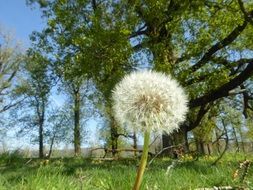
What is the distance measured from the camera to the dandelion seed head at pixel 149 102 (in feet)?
10.8

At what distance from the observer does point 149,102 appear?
330cm

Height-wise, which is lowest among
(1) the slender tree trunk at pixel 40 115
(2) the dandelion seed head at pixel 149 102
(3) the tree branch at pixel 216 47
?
(2) the dandelion seed head at pixel 149 102

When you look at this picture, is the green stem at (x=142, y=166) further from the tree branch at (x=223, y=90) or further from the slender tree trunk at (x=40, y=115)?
the slender tree trunk at (x=40, y=115)

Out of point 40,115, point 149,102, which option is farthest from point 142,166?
point 40,115

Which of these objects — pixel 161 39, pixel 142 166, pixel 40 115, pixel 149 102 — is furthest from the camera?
pixel 40 115

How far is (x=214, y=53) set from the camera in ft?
86.2

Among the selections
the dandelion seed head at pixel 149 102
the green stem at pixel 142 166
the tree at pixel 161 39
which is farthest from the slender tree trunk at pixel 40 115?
the green stem at pixel 142 166

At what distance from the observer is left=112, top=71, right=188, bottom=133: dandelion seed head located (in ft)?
10.8

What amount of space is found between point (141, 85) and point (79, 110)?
45.6m

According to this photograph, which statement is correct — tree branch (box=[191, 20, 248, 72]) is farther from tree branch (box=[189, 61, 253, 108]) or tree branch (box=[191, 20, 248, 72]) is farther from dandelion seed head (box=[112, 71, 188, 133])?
dandelion seed head (box=[112, 71, 188, 133])

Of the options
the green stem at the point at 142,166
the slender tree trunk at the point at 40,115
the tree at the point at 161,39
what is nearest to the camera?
the green stem at the point at 142,166

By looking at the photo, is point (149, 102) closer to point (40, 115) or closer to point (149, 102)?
point (149, 102)

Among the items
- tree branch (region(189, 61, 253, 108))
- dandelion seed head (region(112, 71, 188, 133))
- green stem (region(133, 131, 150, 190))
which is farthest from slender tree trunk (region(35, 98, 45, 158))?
green stem (region(133, 131, 150, 190))

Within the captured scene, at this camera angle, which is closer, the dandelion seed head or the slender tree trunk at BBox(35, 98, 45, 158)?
the dandelion seed head
